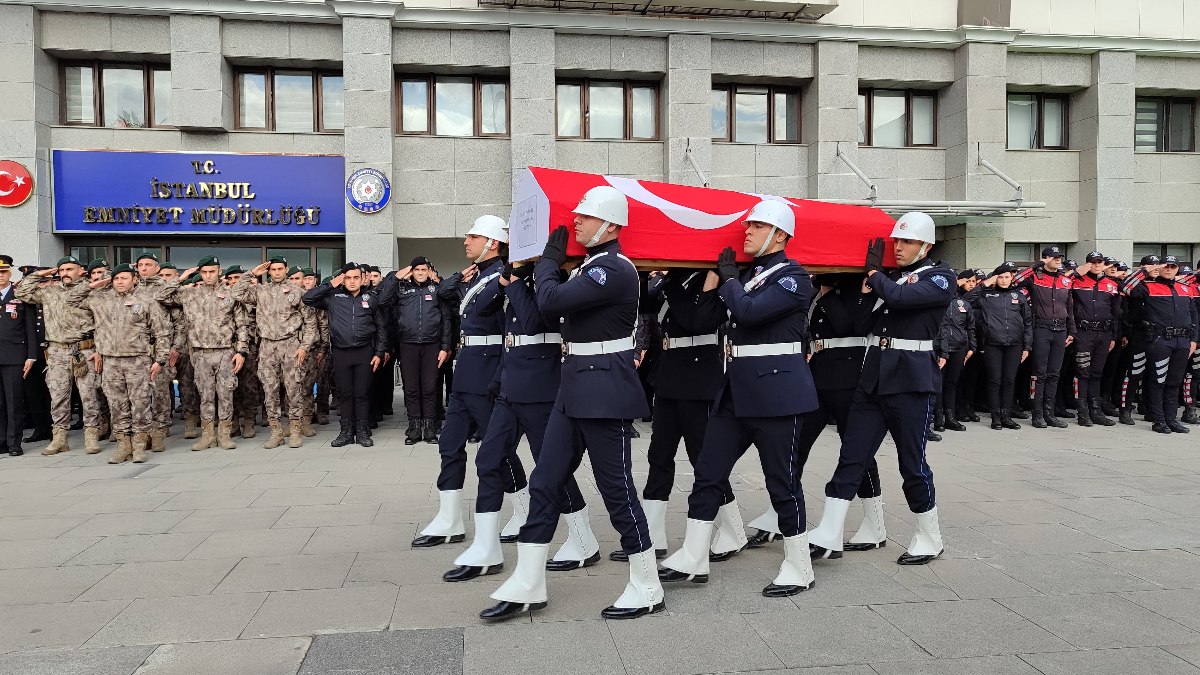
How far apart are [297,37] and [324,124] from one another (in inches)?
58.6

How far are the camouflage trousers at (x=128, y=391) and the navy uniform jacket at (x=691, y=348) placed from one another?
20.3 feet

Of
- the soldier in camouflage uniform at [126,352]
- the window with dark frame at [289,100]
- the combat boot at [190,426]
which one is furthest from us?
the window with dark frame at [289,100]

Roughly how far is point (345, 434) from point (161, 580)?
195 inches

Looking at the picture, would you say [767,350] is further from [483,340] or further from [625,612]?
[483,340]

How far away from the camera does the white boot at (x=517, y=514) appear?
5.28m

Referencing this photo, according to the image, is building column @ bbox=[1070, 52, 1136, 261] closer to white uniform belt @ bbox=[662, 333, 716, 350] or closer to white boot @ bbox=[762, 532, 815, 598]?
white uniform belt @ bbox=[662, 333, 716, 350]

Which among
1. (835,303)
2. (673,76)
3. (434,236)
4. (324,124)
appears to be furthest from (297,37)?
(835,303)

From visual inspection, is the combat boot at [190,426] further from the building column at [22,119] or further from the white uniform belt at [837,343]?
the white uniform belt at [837,343]

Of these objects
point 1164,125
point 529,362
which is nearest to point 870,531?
point 529,362

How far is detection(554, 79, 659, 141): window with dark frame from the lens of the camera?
15.3m

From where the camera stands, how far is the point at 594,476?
4.06 m

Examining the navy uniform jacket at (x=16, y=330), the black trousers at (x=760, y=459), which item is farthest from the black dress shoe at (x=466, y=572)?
the navy uniform jacket at (x=16, y=330)

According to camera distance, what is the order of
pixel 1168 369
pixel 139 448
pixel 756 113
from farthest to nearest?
pixel 756 113
pixel 1168 369
pixel 139 448

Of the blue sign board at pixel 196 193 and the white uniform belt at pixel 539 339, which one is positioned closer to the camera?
the white uniform belt at pixel 539 339
